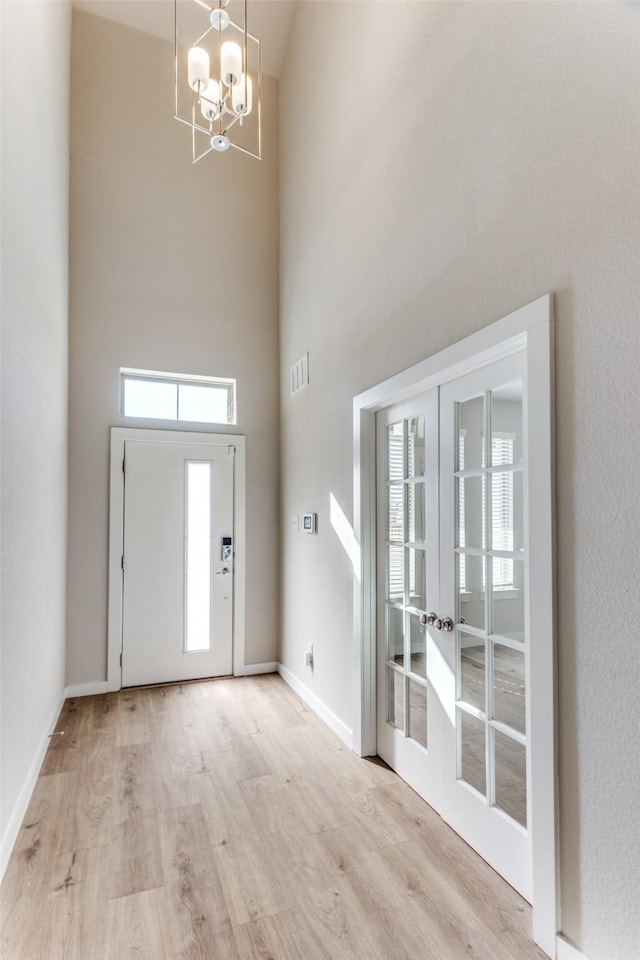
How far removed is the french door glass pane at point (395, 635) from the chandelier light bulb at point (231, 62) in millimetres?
2910

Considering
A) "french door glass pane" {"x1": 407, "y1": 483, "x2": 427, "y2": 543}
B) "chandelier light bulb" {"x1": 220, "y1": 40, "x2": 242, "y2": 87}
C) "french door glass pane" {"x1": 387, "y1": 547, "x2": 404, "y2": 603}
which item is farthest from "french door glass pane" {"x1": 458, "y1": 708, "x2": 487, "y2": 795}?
"chandelier light bulb" {"x1": 220, "y1": 40, "x2": 242, "y2": 87}

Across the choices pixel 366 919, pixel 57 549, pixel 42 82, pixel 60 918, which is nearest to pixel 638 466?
pixel 366 919

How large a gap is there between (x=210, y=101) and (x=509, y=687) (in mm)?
3288

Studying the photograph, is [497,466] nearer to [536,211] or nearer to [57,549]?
[536,211]

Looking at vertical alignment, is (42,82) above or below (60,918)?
above

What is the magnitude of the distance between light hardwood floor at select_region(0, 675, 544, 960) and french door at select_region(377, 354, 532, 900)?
0.20 metres

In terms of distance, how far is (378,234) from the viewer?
2814 millimetres

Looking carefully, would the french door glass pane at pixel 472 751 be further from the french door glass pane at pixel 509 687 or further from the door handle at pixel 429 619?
the door handle at pixel 429 619

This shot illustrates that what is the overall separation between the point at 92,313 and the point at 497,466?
3.62 metres

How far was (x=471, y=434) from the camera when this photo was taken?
2168 mm

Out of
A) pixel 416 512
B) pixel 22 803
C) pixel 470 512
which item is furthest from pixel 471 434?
pixel 22 803

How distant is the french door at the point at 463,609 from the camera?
1.90 m

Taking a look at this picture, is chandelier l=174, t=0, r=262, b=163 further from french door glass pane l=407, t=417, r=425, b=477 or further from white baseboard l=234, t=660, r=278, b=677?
white baseboard l=234, t=660, r=278, b=677

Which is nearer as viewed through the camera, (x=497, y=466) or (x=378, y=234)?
(x=497, y=466)
